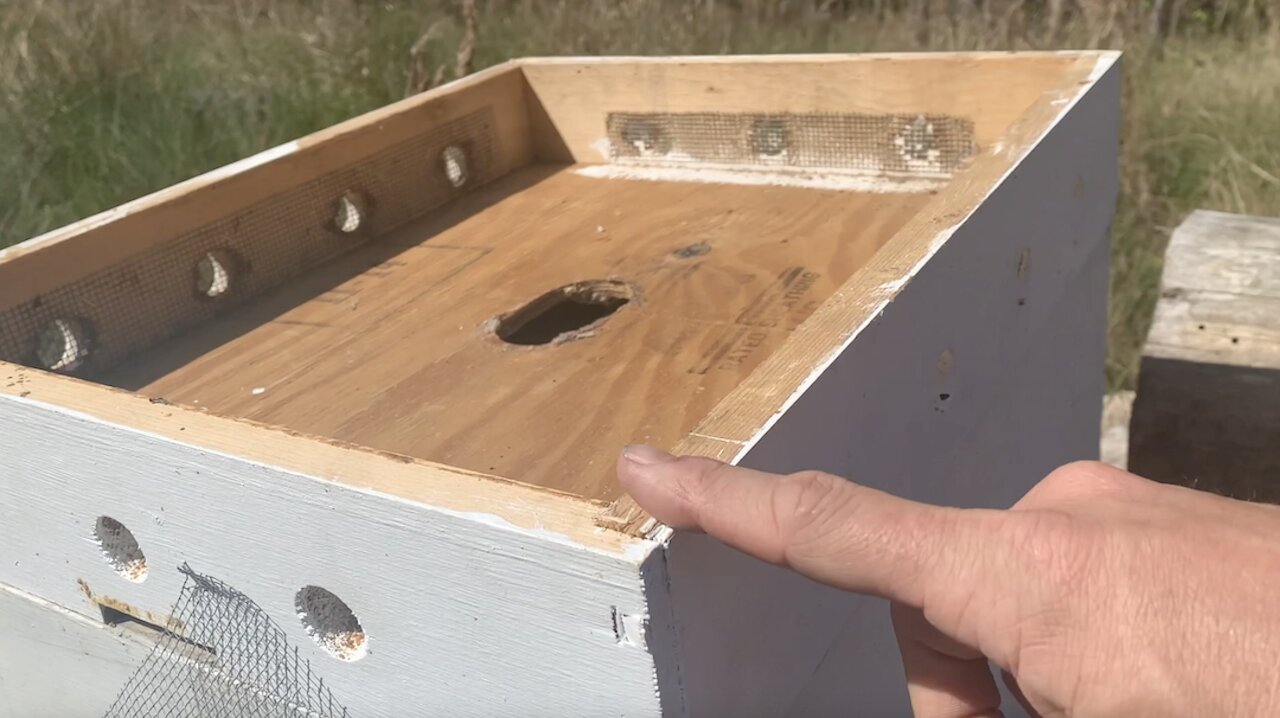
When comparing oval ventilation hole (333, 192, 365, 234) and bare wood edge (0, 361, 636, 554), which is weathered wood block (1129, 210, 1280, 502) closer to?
oval ventilation hole (333, 192, 365, 234)

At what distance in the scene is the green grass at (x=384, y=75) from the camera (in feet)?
12.3

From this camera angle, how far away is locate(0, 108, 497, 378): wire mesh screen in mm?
1623

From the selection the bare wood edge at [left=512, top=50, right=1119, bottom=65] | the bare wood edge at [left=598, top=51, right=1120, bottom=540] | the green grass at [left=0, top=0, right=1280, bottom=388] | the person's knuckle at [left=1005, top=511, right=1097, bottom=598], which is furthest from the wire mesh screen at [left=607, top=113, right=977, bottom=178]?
the green grass at [left=0, top=0, right=1280, bottom=388]

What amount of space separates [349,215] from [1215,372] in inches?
69.8

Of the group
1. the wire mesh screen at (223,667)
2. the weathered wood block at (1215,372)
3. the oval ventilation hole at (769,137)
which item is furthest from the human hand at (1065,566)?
the weathered wood block at (1215,372)

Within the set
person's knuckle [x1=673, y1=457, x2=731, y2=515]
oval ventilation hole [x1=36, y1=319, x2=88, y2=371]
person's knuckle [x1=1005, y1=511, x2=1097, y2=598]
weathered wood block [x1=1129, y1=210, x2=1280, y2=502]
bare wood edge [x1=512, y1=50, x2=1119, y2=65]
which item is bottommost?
weathered wood block [x1=1129, y1=210, x2=1280, y2=502]

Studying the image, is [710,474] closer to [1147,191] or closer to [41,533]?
[41,533]

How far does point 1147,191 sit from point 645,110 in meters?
2.17

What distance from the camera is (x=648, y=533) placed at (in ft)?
2.75

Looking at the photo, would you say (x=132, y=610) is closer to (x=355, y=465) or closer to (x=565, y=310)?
(x=355, y=465)

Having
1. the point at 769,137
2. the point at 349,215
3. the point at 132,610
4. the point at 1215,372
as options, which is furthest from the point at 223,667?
the point at 1215,372

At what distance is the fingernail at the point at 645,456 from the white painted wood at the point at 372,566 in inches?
2.7

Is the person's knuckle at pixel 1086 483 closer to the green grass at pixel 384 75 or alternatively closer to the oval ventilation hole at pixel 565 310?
the oval ventilation hole at pixel 565 310

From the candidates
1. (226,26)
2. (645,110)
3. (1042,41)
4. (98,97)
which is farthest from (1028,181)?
(226,26)
